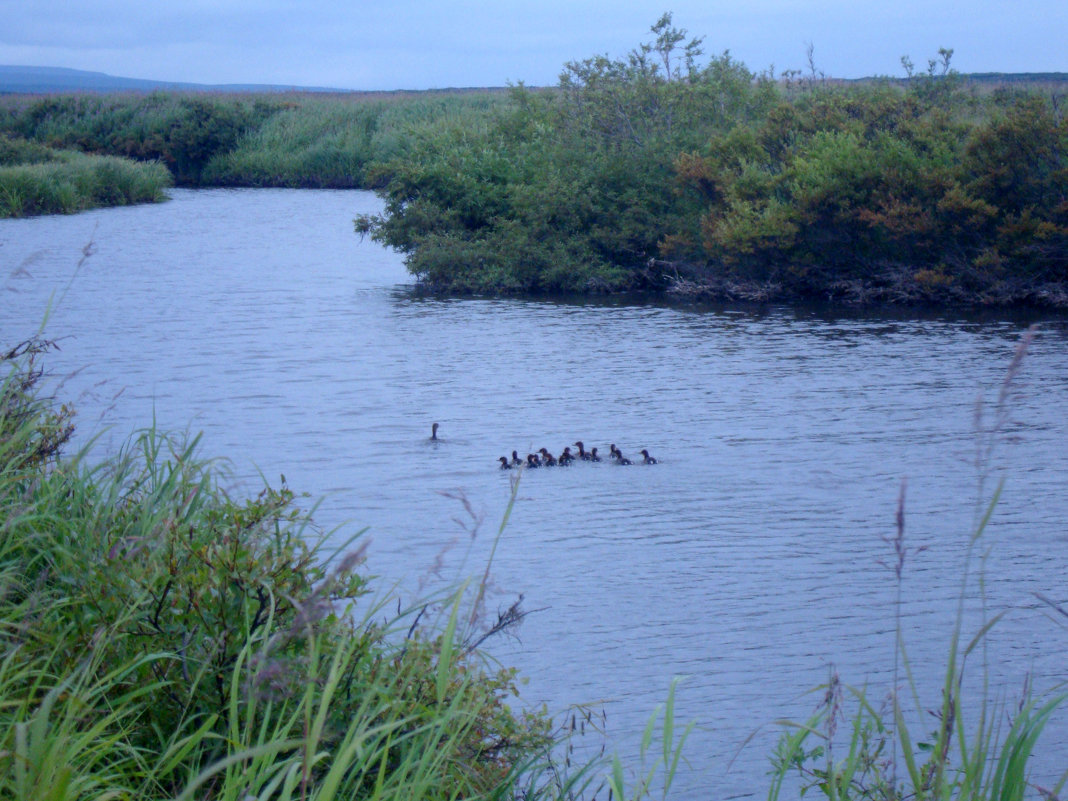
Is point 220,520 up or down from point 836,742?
up

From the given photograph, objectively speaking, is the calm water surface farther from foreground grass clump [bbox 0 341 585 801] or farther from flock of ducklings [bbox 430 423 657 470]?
foreground grass clump [bbox 0 341 585 801]

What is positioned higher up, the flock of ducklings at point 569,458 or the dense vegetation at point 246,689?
the dense vegetation at point 246,689

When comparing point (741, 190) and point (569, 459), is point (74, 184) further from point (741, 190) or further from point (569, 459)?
point (569, 459)

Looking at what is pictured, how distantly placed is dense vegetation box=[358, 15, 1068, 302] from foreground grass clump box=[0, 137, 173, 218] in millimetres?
14361

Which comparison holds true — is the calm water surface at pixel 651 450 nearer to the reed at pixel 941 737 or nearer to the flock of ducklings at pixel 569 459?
the flock of ducklings at pixel 569 459

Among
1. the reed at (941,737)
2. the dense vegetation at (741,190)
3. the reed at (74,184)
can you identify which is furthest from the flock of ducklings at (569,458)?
the reed at (74,184)

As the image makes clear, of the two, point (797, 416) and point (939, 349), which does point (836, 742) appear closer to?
point (797, 416)

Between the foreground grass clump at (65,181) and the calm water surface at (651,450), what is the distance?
1254cm

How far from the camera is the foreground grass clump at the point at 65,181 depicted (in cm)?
3338

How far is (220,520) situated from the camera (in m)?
4.82

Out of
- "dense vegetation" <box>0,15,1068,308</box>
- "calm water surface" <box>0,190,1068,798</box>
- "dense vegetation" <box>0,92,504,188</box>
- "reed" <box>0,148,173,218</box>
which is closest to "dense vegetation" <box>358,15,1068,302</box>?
"dense vegetation" <box>0,15,1068,308</box>

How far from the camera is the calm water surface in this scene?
6.28m

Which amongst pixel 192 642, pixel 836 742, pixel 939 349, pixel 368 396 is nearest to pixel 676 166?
pixel 939 349

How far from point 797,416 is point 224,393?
20.2 feet
